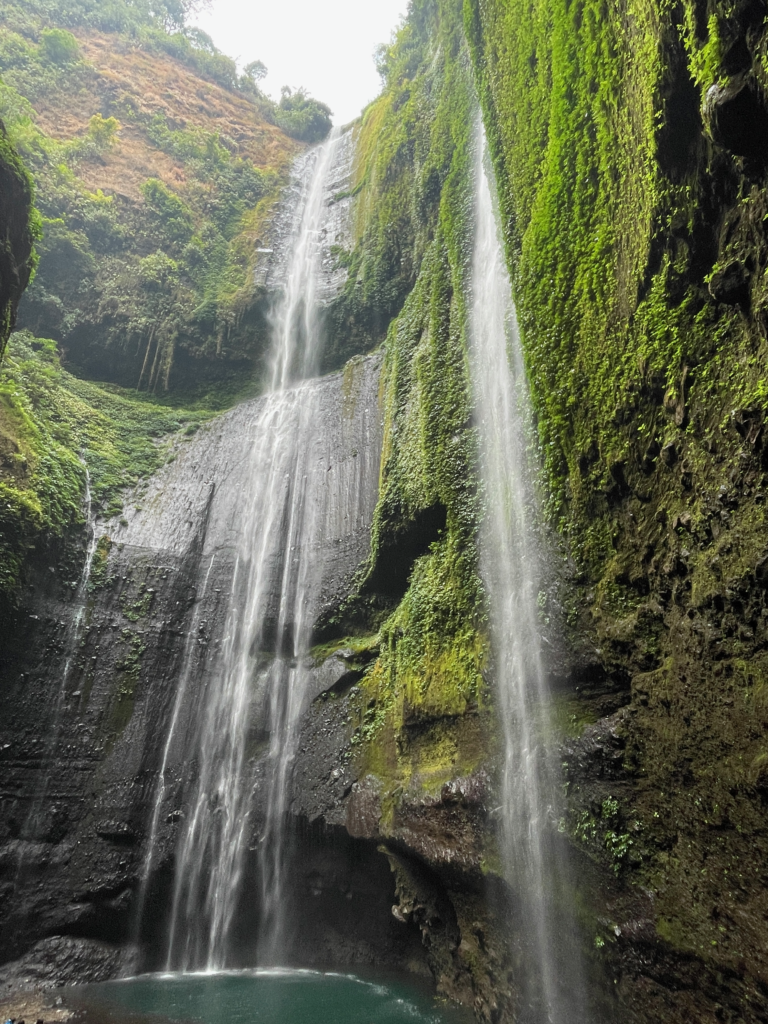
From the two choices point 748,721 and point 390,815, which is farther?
point 390,815

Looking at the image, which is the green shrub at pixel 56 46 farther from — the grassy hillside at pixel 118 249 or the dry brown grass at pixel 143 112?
the dry brown grass at pixel 143 112

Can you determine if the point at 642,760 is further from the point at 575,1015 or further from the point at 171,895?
the point at 171,895

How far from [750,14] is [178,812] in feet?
35.7

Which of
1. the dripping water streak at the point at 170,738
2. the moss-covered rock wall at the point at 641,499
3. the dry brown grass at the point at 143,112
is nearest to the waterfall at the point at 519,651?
the moss-covered rock wall at the point at 641,499

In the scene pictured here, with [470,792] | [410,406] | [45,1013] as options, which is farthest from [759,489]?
[45,1013]

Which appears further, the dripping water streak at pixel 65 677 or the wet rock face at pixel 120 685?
the dripping water streak at pixel 65 677

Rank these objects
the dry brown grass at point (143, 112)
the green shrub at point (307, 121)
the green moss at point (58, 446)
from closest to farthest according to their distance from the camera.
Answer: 1. the green moss at point (58, 446)
2. the dry brown grass at point (143, 112)
3. the green shrub at point (307, 121)

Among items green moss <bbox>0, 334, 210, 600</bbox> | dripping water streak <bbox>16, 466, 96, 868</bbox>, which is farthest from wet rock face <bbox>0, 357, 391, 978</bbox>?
green moss <bbox>0, 334, 210, 600</bbox>

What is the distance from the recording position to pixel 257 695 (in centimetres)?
1011

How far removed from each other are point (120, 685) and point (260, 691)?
7.61 feet

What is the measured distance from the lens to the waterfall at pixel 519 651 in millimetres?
5508

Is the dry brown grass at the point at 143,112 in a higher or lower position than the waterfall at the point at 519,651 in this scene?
higher

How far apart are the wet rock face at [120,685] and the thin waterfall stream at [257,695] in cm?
22

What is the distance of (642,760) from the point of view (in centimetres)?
511
